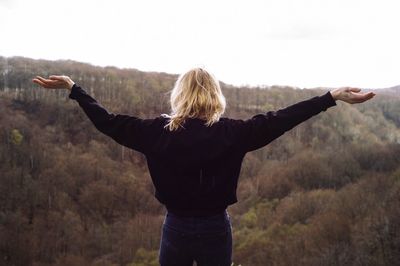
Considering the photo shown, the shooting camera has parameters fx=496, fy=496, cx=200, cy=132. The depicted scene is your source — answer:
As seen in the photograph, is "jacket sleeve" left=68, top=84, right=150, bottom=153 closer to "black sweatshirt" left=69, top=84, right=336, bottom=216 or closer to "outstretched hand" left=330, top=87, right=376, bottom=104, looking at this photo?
"black sweatshirt" left=69, top=84, right=336, bottom=216

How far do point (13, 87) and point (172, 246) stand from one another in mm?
86691

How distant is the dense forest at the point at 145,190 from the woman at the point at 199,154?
29090mm

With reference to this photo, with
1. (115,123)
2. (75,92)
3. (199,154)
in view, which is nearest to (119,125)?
(115,123)

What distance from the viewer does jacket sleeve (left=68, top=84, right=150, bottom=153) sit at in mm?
2318

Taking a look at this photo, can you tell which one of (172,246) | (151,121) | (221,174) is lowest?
(172,246)

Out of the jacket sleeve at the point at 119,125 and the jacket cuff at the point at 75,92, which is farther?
the jacket cuff at the point at 75,92

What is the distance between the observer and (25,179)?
57.2 meters

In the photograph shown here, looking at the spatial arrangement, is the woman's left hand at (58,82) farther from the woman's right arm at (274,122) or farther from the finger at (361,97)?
the finger at (361,97)

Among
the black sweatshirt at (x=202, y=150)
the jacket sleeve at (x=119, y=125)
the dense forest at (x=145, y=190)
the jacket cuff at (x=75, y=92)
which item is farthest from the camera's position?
the dense forest at (x=145, y=190)

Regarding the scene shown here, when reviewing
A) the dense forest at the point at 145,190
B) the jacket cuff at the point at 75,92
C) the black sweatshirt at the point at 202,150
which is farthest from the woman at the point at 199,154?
the dense forest at the point at 145,190

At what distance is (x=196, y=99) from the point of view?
2.26 metres

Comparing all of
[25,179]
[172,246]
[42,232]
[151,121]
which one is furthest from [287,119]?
[25,179]

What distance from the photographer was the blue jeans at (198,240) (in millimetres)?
2213

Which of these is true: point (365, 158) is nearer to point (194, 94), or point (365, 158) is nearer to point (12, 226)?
point (12, 226)
